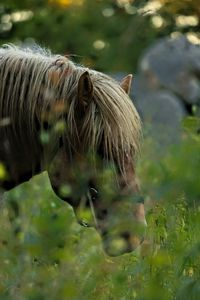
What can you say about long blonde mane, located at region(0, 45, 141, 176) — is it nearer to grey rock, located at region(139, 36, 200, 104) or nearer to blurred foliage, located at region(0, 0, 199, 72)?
blurred foliage, located at region(0, 0, 199, 72)

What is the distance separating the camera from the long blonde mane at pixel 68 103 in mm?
5305

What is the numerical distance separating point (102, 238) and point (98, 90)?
1.33 meters

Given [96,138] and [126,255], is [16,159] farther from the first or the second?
[126,255]

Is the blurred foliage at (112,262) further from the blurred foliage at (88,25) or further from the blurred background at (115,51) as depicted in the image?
the blurred background at (115,51)

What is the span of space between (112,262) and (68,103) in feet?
5.27

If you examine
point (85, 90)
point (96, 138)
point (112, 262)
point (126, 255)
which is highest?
point (112, 262)

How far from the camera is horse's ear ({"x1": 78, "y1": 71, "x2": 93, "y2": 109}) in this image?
17.4ft

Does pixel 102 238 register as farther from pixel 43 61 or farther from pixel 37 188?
pixel 37 188

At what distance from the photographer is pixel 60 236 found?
3293mm

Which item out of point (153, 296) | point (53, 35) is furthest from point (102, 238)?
point (53, 35)

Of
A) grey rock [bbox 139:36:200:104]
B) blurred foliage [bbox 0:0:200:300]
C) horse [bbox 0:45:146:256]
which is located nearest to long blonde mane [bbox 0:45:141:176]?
horse [bbox 0:45:146:256]

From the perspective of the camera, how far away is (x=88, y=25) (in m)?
18.5

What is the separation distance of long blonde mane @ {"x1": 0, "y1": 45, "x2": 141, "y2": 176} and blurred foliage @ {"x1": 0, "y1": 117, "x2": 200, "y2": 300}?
30.6 inches

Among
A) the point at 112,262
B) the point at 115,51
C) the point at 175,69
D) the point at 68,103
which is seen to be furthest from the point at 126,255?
the point at 175,69
